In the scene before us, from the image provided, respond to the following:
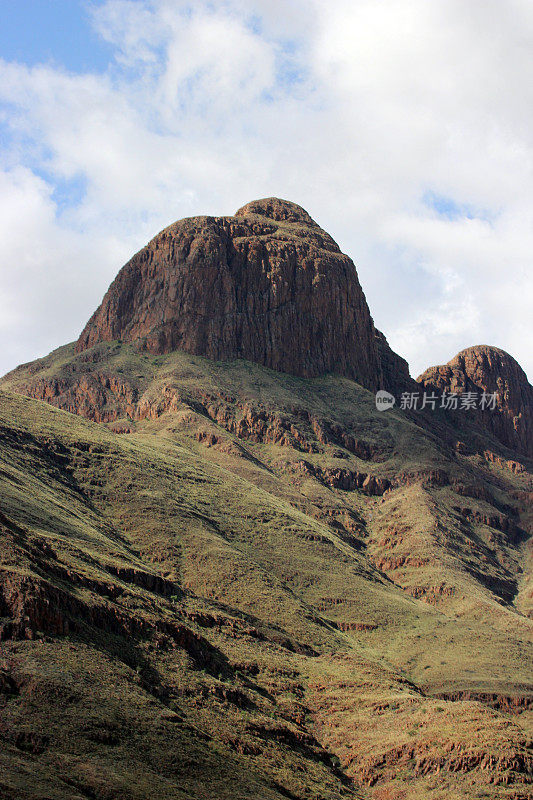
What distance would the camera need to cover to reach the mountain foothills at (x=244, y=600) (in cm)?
5394

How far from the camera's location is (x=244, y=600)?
330 ft

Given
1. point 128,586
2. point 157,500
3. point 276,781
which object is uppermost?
point 157,500

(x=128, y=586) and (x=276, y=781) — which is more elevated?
(x=128, y=586)

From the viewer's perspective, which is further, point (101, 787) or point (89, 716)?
point (89, 716)

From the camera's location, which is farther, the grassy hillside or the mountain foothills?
Answer: the grassy hillside

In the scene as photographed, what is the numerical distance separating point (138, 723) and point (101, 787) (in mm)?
9357

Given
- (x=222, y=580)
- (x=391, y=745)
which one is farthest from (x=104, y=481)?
(x=391, y=745)

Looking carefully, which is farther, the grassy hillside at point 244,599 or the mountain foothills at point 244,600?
the grassy hillside at point 244,599

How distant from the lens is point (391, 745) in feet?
229

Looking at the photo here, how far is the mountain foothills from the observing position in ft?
177

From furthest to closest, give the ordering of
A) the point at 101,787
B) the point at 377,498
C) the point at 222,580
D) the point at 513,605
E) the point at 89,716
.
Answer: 1. the point at 377,498
2. the point at 513,605
3. the point at 222,580
4. the point at 89,716
5. the point at 101,787

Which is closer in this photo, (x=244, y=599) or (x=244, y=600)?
(x=244, y=600)

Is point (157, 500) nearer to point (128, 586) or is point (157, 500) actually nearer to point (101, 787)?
point (128, 586)

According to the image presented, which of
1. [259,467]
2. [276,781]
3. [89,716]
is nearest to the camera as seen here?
[89,716]
